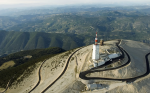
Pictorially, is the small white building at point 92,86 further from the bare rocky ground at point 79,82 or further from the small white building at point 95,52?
the small white building at point 95,52

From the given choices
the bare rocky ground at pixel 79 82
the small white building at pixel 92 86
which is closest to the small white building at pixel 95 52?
the bare rocky ground at pixel 79 82

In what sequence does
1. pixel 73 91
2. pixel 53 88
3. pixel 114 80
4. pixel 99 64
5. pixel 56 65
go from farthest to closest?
pixel 56 65 → pixel 99 64 → pixel 114 80 → pixel 53 88 → pixel 73 91

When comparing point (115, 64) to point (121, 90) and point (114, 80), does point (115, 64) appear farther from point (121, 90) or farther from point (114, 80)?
point (121, 90)

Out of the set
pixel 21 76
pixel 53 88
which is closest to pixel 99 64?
pixel 53 88

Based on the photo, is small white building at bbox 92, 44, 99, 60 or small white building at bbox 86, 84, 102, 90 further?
small white building at bbox 92, 44, 99, 60

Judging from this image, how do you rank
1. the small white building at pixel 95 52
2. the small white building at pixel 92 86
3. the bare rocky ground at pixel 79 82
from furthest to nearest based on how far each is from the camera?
the small white building at pixel 95 52
the bare rocky ground at pixel 79 82
the small white building at pixel 92 86

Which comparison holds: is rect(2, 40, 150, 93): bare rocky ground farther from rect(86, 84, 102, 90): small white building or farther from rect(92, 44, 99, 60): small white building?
rect(92, 44, 99, 60): small white building

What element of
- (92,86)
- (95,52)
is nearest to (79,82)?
(92,86)

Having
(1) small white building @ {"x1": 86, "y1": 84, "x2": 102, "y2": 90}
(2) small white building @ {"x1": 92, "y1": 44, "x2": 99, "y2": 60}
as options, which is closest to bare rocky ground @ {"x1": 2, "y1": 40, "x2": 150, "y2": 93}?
(1) small white building @ {"x1": 86, "y1": 84, "x2": 102, "y2": 90}

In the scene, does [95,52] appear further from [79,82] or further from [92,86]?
[92,86]

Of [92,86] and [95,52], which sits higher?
[95,52]

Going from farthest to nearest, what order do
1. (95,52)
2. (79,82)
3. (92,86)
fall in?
(95,52)
(79,82)
(92,86)
